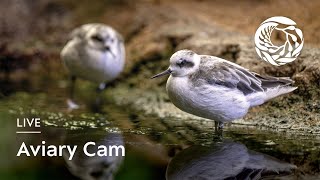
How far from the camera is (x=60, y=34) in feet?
31.1

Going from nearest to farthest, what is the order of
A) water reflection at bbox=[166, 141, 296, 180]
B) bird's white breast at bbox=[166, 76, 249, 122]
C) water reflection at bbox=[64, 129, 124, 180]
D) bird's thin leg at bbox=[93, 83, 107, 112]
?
water reflection at bbox=[166, 141, 296, 180] < water reflection at bbox=[64, 129, 124, 180] < bird's white breast at bbox=[166, 76, 249, 122] < bird's thin leg at bbox=[93, 83, 107, 112]

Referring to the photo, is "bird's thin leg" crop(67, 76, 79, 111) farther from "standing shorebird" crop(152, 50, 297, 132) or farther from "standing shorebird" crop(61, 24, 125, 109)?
"standing shorebird" crop(152, 50, 297, 132)

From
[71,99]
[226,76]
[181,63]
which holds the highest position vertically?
[71,99]

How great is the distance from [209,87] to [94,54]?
7.34ft

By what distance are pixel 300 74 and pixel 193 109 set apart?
1406mm

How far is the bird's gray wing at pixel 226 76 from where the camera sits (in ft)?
17.7

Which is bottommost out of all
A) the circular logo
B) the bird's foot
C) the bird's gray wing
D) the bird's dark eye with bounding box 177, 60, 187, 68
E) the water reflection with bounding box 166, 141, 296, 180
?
the water reflection with bounding box 166, 141, 296, 180

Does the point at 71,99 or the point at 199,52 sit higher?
the point at 199,52

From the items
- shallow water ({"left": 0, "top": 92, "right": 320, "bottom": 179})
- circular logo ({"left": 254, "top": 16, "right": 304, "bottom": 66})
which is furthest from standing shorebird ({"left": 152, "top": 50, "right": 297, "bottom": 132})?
circular logo ({"left": 254, "top": 16, "right": 304, "bottom": 66})

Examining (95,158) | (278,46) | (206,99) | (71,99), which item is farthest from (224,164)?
(71,99)

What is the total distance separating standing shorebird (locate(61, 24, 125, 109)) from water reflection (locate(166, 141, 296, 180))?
2.23 m

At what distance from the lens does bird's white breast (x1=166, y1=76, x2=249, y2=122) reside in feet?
17.4

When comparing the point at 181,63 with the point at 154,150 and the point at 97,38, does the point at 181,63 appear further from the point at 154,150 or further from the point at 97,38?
the point at 97,38

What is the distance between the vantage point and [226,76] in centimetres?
548
